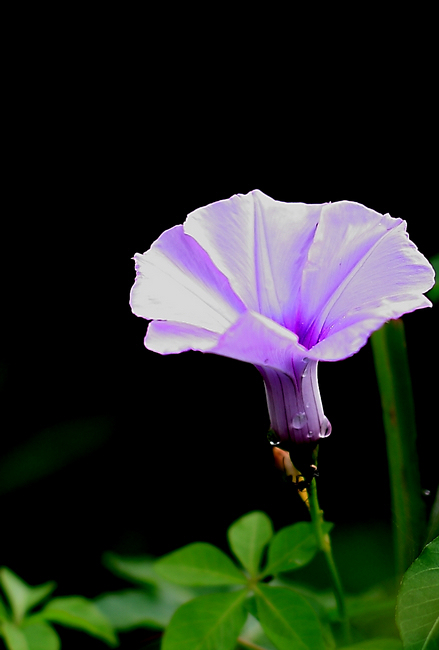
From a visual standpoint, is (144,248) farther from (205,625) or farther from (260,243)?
(205,625)

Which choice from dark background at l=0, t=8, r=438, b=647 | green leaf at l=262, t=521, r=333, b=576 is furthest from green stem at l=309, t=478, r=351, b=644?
dark background at l=0, t=8, r=438, b=647

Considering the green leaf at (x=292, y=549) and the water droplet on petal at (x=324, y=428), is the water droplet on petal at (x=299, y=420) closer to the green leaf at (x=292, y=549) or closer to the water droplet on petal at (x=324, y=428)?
the water droplet on petal at (x=324, y=428)

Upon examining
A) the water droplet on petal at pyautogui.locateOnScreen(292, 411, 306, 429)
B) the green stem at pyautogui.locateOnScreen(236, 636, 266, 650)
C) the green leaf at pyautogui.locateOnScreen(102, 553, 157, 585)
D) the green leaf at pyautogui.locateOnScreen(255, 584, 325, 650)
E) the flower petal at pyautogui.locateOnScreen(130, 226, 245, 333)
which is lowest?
the green leaf at pyautogui.locateOnScreen(102, 553, 157, 585)

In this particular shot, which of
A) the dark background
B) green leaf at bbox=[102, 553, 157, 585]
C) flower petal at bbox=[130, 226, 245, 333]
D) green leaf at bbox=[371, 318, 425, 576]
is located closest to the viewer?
flower petal at bbox=[130, 226, 245, 333]

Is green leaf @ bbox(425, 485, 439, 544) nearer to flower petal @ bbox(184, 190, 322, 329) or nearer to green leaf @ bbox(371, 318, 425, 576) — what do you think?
green leaf @ bbox(371, 318, 425, 576)

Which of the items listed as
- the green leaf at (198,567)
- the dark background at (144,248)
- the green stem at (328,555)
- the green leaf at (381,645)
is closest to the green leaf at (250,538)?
the green leaf at (198,567)

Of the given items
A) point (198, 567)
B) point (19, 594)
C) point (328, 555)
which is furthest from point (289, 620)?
point (19, 594)
